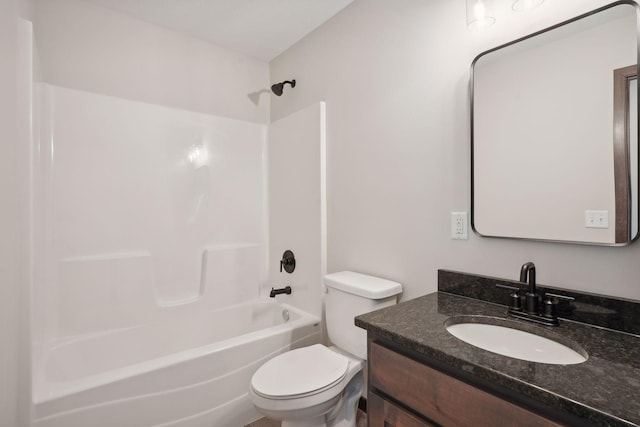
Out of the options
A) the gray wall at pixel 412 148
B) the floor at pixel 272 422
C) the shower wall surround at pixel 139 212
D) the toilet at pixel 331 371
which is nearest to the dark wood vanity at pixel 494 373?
the gray wall at pixel 412 148

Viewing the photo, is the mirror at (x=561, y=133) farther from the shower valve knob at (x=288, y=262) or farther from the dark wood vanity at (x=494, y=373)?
the shower valve knob at (x=288, y=262)

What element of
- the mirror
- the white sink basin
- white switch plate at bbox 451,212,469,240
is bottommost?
the white sink basin

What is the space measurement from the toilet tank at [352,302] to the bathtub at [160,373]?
1.26 feet

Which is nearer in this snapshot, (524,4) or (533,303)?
Answer: (533,303)

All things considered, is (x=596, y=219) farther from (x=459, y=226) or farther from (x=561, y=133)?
(x=459, y=226)

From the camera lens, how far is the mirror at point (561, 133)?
98cm

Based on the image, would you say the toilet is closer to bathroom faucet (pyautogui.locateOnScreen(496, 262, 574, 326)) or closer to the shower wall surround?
bathroom faucet (pyautogui.locateOnScreen(496, 262, 574, 326))

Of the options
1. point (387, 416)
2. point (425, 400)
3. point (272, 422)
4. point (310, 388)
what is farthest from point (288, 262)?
point (425, 400)

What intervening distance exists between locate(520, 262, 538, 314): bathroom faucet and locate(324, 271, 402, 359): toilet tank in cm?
61

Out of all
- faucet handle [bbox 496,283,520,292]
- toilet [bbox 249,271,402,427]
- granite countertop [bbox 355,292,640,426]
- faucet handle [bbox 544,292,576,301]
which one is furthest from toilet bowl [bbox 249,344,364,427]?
faucet handle [bbox 544,292,576,301]

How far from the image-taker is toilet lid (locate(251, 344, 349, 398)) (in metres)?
1.32

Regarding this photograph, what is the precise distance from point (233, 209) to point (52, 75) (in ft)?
4.49

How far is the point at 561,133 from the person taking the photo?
1.10 m

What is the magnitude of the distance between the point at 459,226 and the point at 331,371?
889 mm
